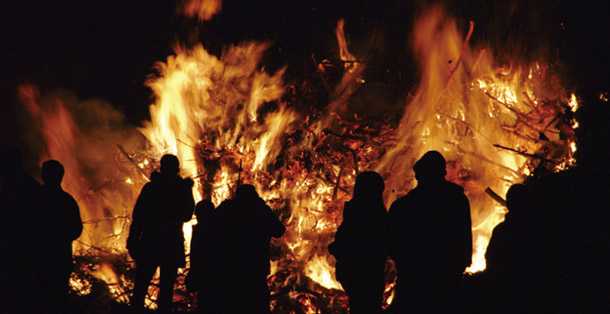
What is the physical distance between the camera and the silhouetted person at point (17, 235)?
244 inches

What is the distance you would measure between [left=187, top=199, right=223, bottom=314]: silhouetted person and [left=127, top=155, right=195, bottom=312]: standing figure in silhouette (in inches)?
8.6

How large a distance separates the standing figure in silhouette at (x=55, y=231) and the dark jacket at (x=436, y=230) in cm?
363

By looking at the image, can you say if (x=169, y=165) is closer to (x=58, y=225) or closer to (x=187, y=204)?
(x=187, y=204)

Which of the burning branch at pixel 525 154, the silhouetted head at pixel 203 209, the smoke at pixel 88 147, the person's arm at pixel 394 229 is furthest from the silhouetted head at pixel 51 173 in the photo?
the burning branch at pixel 525 154

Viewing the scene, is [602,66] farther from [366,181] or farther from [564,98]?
[366,181]

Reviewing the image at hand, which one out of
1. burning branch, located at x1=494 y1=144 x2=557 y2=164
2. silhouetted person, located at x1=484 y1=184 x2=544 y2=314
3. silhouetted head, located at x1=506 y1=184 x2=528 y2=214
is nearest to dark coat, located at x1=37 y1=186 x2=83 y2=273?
silhouetted person, located at x1=484 y1=184 x2=544 y2=314

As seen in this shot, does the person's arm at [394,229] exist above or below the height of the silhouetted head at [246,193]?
below

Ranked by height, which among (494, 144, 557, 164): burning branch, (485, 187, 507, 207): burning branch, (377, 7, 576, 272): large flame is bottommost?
(485, 187, 507, 207): burning branch

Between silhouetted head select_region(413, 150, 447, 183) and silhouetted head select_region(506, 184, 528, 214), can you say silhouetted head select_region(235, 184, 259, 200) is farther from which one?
silhouetted head select_region(506, 184, 528, 214)

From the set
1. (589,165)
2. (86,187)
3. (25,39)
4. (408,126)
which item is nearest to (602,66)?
(589,165)

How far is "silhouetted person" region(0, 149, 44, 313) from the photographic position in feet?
20.3

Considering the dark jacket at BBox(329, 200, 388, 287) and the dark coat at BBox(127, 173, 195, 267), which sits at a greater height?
the dark coat at BBox(127, 173, 195, 267)

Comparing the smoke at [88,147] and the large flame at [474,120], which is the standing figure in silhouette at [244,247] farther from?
the smoke at [88,147]

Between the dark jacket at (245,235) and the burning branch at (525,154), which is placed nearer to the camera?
the dark jacket at (245,235)
